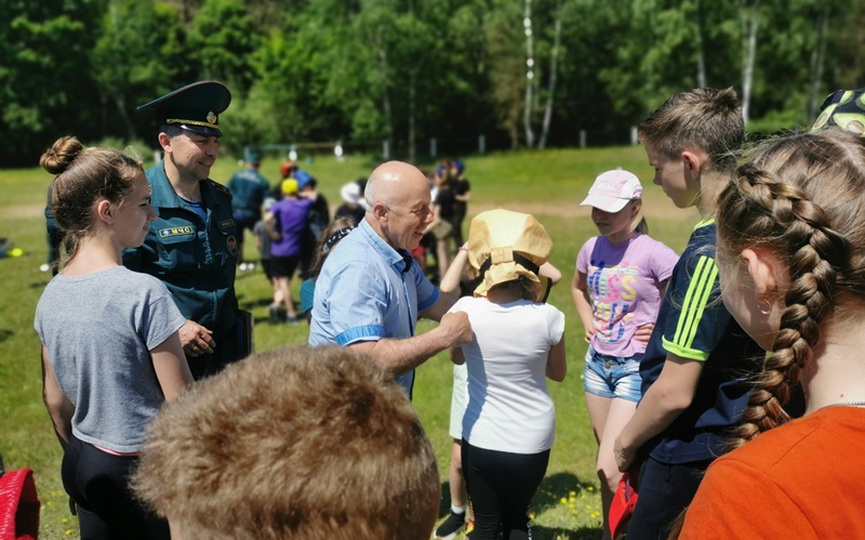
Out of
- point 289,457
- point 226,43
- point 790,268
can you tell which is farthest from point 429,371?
point 226,43

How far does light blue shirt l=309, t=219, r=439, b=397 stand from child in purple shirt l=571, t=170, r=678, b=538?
1.21m

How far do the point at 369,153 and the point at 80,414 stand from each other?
40.0m

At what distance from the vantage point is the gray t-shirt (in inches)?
92.5

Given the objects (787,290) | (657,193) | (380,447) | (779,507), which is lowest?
(657,193)

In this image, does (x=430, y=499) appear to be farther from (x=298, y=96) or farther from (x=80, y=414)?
(x=298, y=96)

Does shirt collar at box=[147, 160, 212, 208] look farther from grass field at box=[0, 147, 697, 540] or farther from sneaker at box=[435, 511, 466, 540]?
sneaker at box=[435, 511, 466, 540]

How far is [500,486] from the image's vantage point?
10.4ft

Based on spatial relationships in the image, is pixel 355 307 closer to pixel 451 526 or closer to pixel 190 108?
pixel 190 108

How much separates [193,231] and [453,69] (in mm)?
40595

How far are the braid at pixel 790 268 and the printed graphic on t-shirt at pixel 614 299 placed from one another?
7.63 ft

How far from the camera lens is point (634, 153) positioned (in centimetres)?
3547

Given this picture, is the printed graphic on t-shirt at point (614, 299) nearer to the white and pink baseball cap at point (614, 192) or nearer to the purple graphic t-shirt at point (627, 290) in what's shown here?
the purple graphic t-shirt at point (627, 290)

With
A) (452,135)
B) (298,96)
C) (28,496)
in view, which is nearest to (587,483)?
(28,496)

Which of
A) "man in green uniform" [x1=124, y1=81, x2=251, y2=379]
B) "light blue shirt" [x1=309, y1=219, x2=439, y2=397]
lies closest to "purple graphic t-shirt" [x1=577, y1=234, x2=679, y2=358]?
"light blue shirt" [x1=309, y1=219, x2=439, y2=397]
